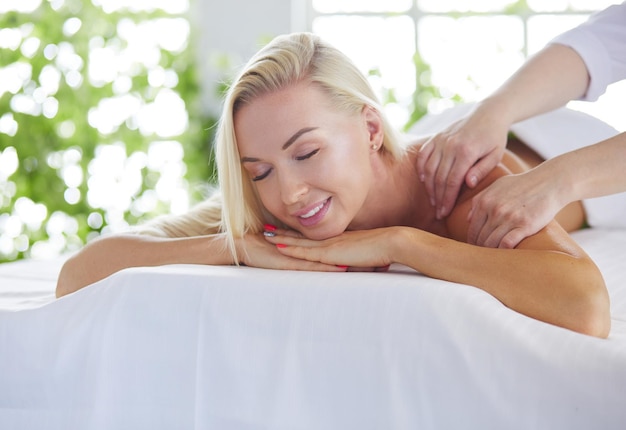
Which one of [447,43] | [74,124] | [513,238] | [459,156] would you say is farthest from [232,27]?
[513,238]

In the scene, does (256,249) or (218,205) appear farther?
(218,205)

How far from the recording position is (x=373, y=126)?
185 centimetres

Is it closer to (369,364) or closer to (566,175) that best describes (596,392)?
(369,364)

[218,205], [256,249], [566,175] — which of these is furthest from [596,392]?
[218,205]

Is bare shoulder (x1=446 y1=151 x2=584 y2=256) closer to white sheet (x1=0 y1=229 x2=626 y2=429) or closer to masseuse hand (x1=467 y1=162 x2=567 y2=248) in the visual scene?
masseuse hand (x1=467 y1=162 x2=567 y2=248)

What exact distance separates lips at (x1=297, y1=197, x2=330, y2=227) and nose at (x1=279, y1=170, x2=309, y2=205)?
5 cm

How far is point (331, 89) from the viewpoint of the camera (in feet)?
5.75

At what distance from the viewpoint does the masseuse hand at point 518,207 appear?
1529 millimetres

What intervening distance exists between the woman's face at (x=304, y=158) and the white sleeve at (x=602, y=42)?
71cm

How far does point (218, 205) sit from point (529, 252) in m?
0.95

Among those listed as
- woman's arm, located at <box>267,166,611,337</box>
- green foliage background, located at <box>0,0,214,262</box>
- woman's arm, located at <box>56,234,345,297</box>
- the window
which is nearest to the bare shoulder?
woman's arm, located at <box>267,166,611,337</box>

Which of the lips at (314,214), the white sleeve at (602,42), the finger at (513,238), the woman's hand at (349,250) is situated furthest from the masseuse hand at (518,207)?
the white sleeve at (602,42)

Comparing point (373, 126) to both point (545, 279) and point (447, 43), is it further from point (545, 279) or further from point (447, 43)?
point (447, 43)

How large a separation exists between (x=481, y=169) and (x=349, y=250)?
47 cm
